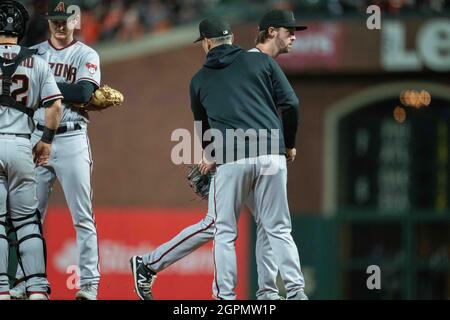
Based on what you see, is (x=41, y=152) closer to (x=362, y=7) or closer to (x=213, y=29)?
(x=213, y=29)

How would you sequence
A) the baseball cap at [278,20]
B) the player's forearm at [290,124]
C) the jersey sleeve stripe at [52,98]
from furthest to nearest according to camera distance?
the baseball cap at [278,20] → the player's forearm at [290,124] → the jersey sleeve stripe at [52,98]

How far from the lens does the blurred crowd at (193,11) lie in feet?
66.6

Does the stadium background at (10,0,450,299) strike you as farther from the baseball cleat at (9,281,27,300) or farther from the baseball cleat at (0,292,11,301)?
the baseball cleat at (0,292,11,301)

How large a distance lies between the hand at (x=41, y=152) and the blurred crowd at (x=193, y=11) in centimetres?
1235

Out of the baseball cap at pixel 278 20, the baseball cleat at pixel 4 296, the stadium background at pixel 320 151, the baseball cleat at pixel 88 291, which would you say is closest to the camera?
the baseball cleat at pixel 4 296

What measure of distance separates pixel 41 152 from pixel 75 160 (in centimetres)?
49

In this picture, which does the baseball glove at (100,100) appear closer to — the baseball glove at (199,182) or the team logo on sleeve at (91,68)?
the team logo on sleeve at (91,68)

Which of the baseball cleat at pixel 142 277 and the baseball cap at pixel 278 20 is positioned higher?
the baseball cap at pixel 278 20

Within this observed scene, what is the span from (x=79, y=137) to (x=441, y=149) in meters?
12.5

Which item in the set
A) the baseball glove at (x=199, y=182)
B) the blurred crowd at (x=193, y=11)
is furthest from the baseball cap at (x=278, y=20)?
the blurred crowd at (x=193, y=11)

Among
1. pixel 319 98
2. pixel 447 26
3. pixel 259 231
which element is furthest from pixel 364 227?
pixel 259 231

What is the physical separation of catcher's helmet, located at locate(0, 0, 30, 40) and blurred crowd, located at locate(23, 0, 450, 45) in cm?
1231
